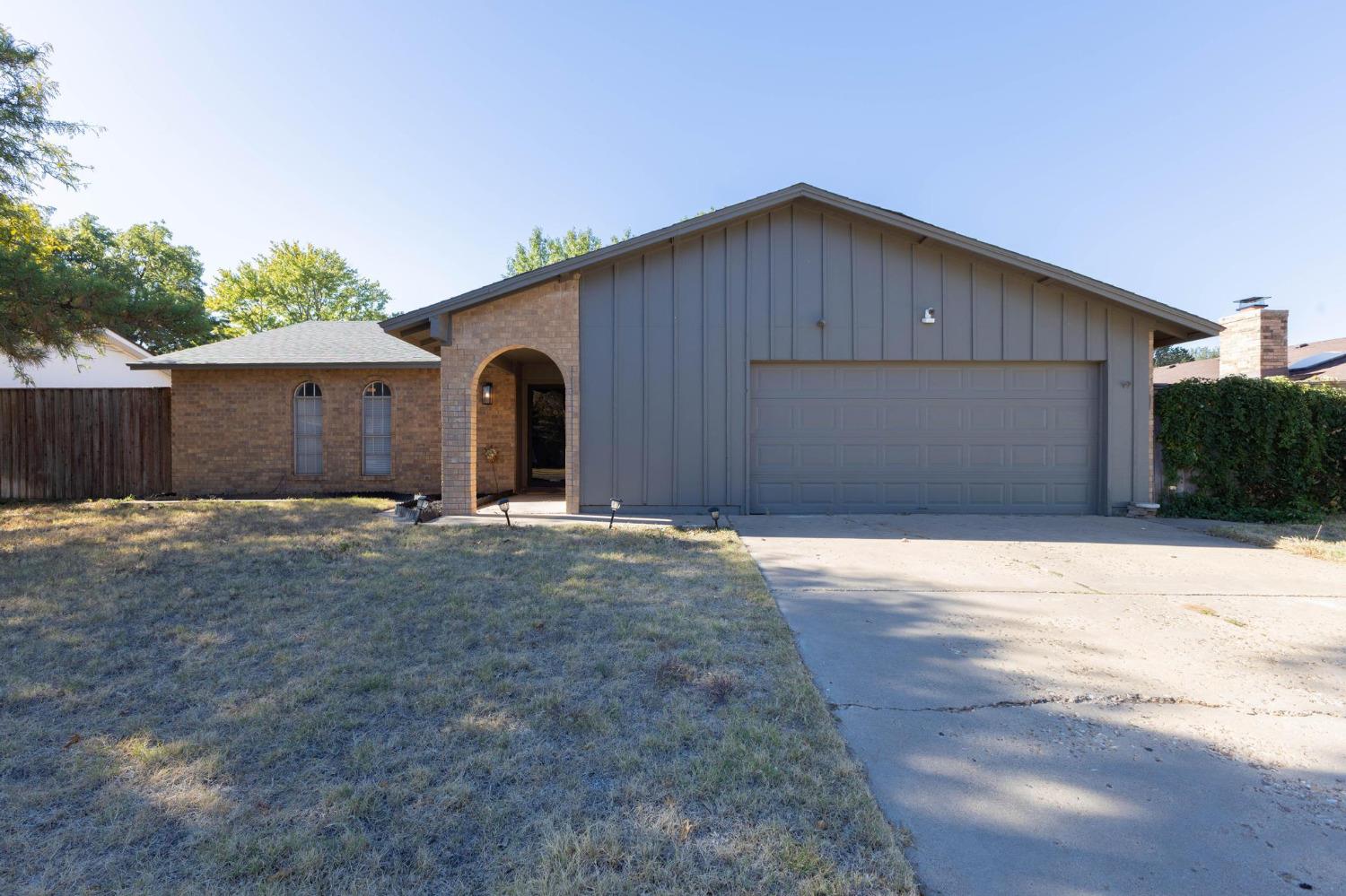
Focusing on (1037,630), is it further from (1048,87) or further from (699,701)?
(1048,87)

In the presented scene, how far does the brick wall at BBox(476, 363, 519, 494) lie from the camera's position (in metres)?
11.1

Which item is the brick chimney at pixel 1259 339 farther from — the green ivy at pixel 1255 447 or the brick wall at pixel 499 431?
the brick wall at pixel 499 431

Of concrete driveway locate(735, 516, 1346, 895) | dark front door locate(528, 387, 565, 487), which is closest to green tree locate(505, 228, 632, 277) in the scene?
dark front door locate(528, 387, 565, 487)

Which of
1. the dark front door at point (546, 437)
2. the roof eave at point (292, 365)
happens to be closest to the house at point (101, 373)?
the roof eave at point (292, 365)

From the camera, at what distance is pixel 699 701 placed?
110 inches

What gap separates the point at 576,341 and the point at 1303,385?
35.6ft

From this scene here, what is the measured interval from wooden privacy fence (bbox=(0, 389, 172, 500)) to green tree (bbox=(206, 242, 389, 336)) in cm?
2267

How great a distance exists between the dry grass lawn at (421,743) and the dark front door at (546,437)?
8.64m

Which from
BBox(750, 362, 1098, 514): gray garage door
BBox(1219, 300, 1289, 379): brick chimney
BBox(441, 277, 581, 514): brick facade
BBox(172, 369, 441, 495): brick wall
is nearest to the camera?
BBox(441, 277, 581, 514): brick facade

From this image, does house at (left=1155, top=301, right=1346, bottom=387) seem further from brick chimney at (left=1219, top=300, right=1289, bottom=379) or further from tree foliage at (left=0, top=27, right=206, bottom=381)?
tree foliage at (left=0, top=27, right=206, bottom=381)

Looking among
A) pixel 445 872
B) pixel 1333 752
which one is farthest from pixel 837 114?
pixel 445 872

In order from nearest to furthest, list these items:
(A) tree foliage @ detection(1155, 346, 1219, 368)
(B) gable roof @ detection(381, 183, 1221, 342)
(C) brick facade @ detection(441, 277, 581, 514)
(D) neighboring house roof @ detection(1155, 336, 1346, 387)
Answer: (B) gable roof @ detection(381, 183, 1221, 342)
(C) brick facade @ detection(441, 277, 581, 514)
(D) neighboring house roof @ detection(1155, 336, 1346, 387)
(A) tree foliage @ detection(1155, 346, 1219, 368)

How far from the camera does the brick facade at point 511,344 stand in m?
8.49

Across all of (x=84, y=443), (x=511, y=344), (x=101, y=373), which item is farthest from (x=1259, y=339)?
(x=101, y=373)
